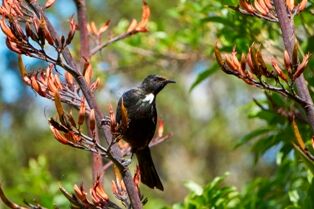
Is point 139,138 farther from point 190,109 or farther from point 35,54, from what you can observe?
point 190,109

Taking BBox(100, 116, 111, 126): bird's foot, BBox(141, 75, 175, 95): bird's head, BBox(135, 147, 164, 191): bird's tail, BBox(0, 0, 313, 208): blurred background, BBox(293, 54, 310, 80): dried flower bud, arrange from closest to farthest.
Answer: BBox(293, 54, 310, 80): dried flower bud, BBox(100, 116, 111, 126): bird's foot, BBox(135, 147, 164, 191): bird's tail, BBox(141, 75, 175, 95): bird's head, BBox(0, 0, 313, 208): blurred background

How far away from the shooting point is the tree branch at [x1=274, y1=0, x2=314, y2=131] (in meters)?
2.19

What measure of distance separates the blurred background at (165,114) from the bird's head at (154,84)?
4.10 ft

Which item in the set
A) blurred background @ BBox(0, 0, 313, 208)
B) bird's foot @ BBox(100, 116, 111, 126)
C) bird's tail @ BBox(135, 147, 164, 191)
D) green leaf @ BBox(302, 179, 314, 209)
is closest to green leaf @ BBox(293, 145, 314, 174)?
green leaf @ BBox(302, 179, 314, 209)

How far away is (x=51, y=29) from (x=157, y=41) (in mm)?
3438

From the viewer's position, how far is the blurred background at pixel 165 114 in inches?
217

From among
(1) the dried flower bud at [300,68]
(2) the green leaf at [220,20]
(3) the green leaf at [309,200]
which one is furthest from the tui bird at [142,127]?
(1) the dried flower bud at [300,68]

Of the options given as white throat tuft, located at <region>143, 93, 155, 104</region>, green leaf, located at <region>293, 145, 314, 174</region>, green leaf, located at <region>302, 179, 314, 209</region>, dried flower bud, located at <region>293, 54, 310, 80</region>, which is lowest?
green leaf, located at <region>302, 179, 314, 209</region>

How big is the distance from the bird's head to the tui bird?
0.03 meters

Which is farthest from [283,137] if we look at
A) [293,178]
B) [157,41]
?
[157,41]

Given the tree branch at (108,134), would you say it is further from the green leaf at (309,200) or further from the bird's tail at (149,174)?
the green leaf at (309,200)

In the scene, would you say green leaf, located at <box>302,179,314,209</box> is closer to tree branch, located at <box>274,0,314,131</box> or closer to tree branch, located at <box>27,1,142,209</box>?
tree branch, located at <box>274,0,314,131</box>

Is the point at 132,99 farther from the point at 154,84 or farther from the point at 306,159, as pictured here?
the point at 306,159

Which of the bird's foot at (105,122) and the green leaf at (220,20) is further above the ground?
the green leaf at (220,20)
